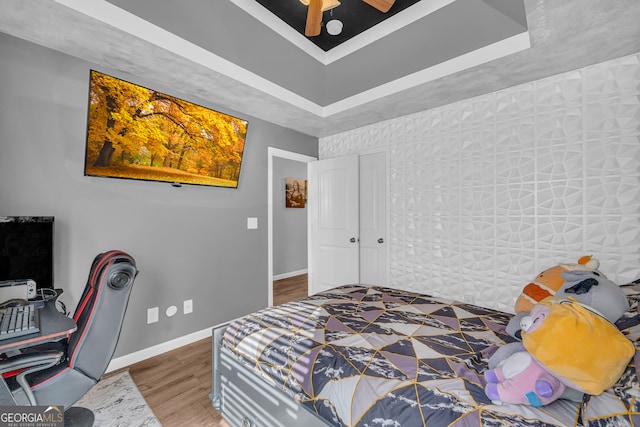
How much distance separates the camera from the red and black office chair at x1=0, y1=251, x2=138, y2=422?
1.31m

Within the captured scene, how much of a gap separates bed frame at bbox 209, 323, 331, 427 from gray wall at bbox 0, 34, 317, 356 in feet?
Result: 4.03

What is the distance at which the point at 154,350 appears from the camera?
2.55 meters

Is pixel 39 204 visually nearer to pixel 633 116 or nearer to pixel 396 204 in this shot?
pixel 396 204

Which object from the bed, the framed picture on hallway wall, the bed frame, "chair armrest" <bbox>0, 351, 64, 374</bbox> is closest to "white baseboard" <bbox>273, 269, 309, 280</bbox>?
the framed picture on hallway wall

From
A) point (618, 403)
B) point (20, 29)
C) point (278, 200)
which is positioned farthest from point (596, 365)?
point (278, 200)

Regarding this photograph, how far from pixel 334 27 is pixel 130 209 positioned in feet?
8.47

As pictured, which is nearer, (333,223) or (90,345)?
(90,345)

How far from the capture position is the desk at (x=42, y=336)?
43.8 inches

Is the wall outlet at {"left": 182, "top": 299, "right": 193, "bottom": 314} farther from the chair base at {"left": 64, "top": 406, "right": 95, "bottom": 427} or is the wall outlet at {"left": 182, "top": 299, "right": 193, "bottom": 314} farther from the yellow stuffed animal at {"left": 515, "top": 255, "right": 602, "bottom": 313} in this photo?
the yellow stuffed animal at {"left": 515, "top": 255, "right": 602, "bottom": 313}

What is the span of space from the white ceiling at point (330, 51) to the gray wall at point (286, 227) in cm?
234

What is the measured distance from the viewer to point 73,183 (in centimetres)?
214

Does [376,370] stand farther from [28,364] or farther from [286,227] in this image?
[286,227]

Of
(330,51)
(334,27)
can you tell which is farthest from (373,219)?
(334,27)

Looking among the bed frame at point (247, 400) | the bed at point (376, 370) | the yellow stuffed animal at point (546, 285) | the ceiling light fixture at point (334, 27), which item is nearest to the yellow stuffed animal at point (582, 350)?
the bed at point (376, 370)
